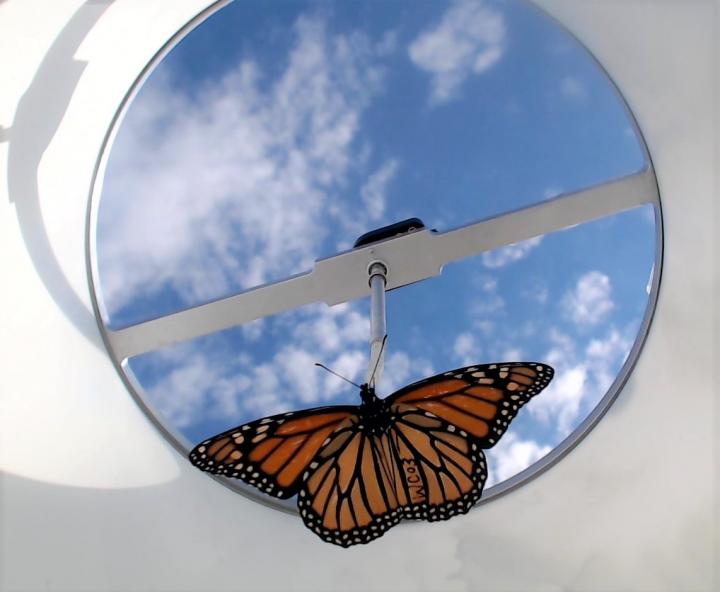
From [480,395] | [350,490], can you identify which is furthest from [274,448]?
[480,395]

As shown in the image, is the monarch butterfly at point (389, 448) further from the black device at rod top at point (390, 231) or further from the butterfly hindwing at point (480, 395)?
the black device at rod top at point (390, 231)

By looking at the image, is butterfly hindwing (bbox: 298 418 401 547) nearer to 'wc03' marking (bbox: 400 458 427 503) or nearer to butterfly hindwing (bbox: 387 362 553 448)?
'wc03' marking (bbox: 400 458 427 503)

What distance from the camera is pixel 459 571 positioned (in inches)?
91.1

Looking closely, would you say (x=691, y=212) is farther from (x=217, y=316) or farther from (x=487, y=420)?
(x=217, y=316)

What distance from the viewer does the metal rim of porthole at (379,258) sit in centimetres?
213

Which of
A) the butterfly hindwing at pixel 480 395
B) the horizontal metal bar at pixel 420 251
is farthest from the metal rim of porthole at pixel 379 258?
the butterfly hindwing at pixel 480 395

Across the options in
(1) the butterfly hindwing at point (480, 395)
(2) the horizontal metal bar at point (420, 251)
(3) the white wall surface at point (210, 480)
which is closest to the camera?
(1) the butterfly hindwing at point (480, 395)

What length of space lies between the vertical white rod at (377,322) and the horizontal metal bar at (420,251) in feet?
0.12

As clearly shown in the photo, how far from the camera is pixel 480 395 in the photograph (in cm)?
183

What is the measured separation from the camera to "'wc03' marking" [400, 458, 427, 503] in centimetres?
185

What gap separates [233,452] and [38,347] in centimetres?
74

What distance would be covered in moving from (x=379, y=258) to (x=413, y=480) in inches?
25.5

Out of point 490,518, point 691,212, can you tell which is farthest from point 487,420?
point 691,212

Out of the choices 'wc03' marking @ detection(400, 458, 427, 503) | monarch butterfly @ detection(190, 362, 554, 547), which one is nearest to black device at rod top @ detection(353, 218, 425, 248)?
monarch butterfly @ detection(190, 362, 554, 547)
